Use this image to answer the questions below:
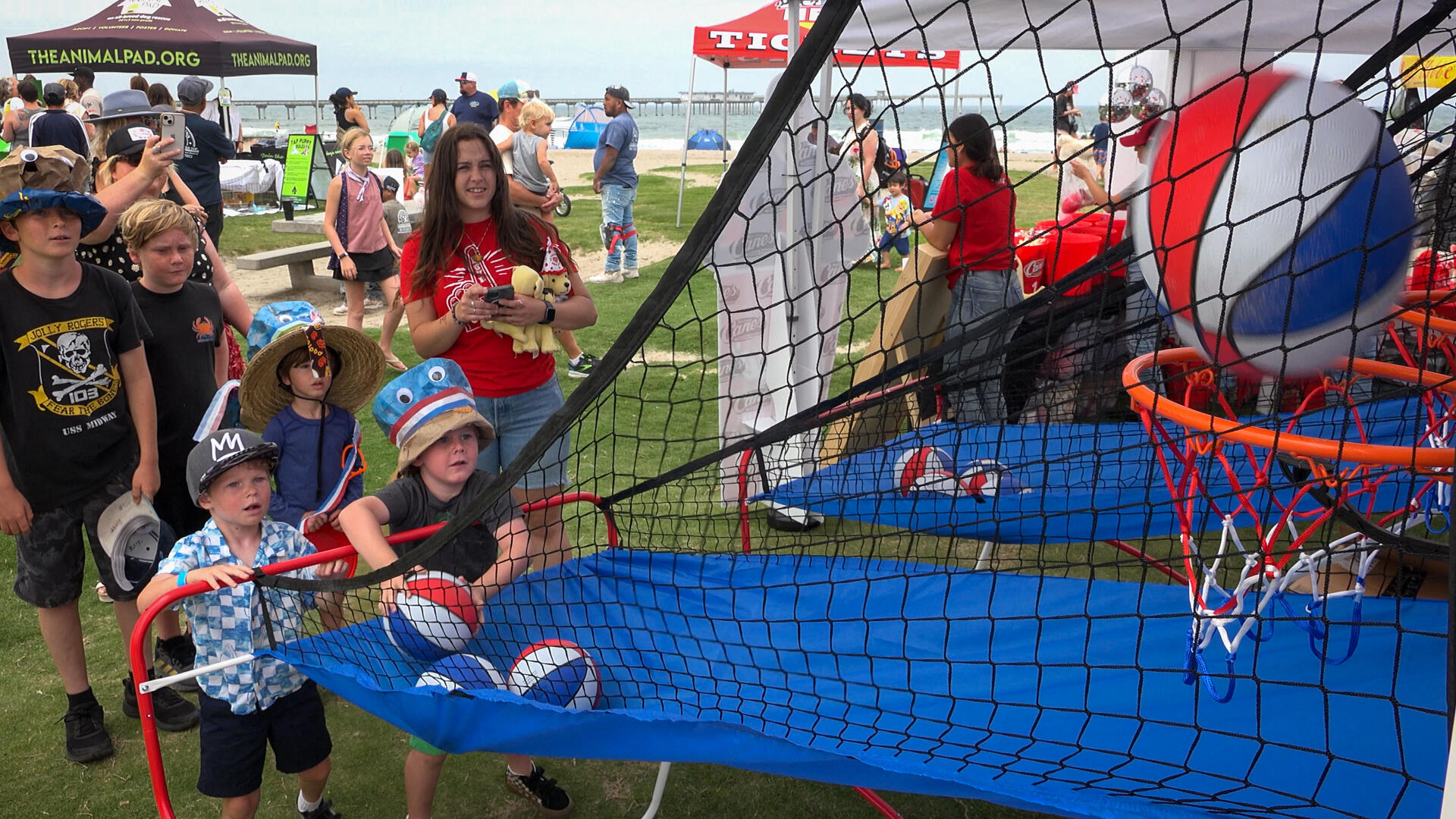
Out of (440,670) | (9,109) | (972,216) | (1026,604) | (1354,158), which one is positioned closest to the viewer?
(1354,158)

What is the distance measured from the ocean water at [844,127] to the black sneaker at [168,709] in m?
2.23

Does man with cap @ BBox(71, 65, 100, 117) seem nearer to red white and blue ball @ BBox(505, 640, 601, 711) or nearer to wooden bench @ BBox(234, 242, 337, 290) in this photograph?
wooden bench @ BBox(234, 242, 337, 290)

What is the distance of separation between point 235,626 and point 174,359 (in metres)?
1.10

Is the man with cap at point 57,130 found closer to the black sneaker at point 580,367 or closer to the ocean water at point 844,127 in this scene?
the black sneaker at point 580,367

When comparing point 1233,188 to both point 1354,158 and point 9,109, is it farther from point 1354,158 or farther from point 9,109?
point 9,109

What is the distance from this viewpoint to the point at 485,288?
288 cm

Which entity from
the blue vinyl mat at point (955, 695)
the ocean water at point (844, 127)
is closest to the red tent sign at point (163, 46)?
the ocean water at point (844, 127)

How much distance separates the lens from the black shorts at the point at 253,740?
7.49 ft

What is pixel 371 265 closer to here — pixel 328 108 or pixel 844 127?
pixel 844 127

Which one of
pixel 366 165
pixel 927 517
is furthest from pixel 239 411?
pixel 366 165

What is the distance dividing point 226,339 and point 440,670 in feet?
5.79

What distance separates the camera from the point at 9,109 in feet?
33.4

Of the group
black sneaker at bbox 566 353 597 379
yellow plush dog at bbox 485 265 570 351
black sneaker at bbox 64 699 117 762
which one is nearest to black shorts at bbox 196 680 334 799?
black sneaker at bbox 64 699 117 762

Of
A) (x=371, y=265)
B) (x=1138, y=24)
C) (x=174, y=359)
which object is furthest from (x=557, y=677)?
(x=371, y=265)
